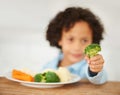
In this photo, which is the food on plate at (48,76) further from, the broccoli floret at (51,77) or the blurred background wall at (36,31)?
the blurred background wall at (36,31)

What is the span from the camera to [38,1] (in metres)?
1.28

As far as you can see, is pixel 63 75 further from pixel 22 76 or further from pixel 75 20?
pixel 75 20

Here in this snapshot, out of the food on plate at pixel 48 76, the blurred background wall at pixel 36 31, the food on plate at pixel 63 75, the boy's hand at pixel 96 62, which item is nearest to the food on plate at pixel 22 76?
the food on plate at pixel 48 76

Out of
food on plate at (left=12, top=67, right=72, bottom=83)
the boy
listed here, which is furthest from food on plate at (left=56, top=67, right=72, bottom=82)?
the boy

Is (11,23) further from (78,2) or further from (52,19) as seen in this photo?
(78,2)

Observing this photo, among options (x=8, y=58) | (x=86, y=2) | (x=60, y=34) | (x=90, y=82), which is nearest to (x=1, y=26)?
(x=8, y=58)

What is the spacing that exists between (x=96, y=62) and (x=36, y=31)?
0.44 metres

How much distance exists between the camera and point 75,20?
4.06 feet

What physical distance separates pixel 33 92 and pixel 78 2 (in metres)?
0.55

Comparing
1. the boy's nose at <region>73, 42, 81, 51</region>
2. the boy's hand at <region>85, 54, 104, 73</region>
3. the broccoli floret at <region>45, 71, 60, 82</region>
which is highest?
the boy's nose at <region>73, 42, 81, 51</region>

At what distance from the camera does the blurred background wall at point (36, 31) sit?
1.25 metres

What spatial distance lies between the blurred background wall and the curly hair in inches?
0.8

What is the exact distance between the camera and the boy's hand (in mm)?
908

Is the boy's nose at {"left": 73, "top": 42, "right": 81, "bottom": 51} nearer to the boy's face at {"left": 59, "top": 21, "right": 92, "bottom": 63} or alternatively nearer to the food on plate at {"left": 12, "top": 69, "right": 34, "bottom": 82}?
the boy's face at {"left": 59, "top": 21, "right": 92, "bottom": 63}
